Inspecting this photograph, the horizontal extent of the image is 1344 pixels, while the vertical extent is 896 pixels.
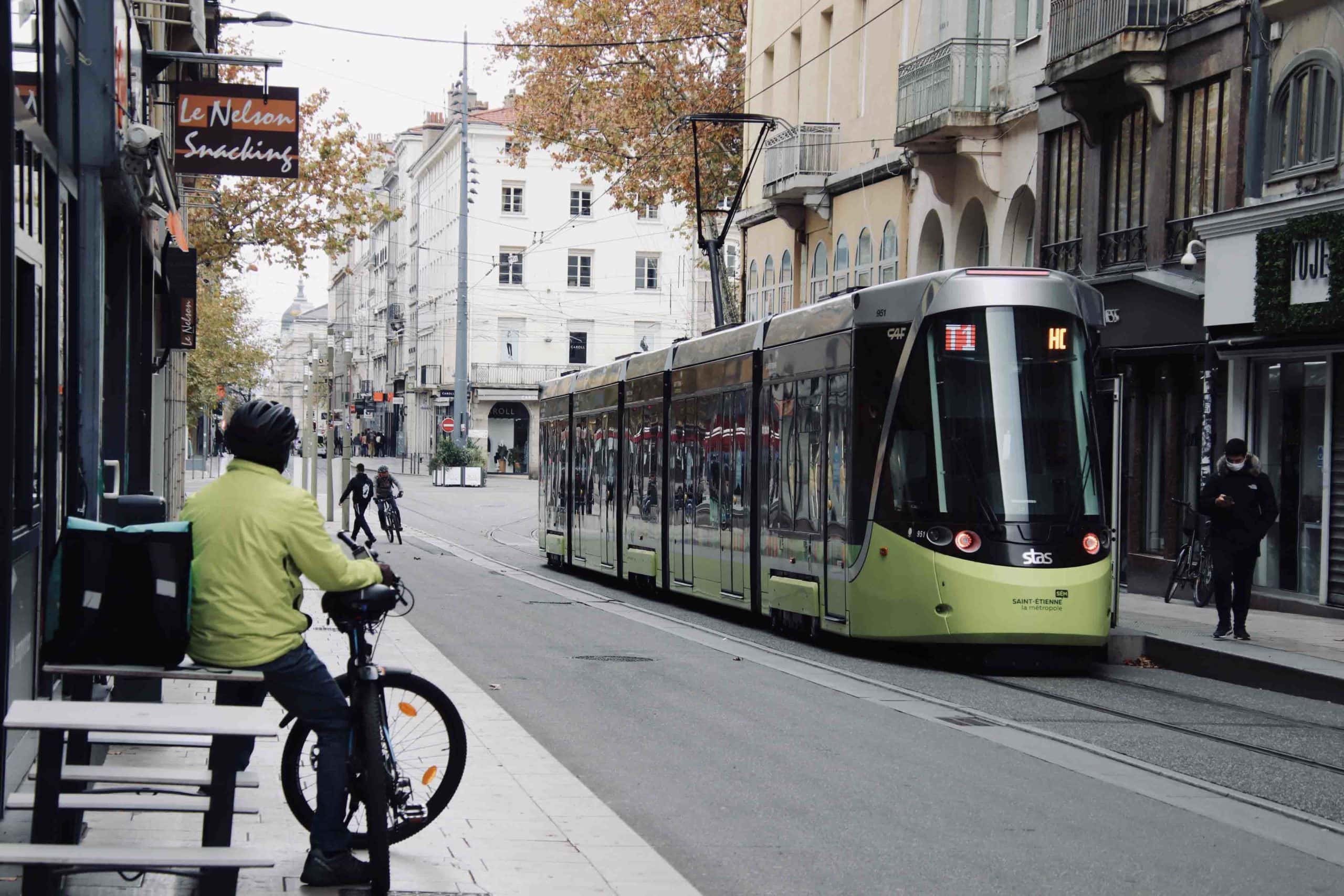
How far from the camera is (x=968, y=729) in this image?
10.9 metres

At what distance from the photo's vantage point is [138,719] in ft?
17.3

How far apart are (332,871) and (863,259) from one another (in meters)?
28.4

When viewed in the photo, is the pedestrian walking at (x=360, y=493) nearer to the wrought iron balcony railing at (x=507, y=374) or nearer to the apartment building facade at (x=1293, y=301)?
the apartment building facade at (x=1293, y=301)

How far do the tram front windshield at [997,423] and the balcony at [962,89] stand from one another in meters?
13.7

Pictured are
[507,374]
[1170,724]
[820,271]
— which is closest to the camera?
[1170,724]

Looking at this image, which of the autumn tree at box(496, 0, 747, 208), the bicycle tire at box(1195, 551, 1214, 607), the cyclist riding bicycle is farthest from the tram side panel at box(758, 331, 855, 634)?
the autumn tree at box(496, 0, 747, 208)

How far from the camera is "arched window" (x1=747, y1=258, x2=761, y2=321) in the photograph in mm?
41812

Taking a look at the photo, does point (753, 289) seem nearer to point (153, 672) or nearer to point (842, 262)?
point (842, 262)

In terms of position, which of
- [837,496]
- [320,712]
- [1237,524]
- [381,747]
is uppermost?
[837,496]

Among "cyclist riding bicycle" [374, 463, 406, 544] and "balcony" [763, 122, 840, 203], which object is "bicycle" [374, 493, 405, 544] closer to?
Result: "cyclist riding bicycle" [374, 463, 406, 544]

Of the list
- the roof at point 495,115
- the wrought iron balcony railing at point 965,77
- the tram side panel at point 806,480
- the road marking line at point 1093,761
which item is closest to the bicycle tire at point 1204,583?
the tram side panel at point 806,480

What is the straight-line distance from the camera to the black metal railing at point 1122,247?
23250 millimetres

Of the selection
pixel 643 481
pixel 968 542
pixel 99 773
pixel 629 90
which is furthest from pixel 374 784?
pixel 629 90

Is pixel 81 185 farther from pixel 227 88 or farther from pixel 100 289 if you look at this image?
pixel 227 88
